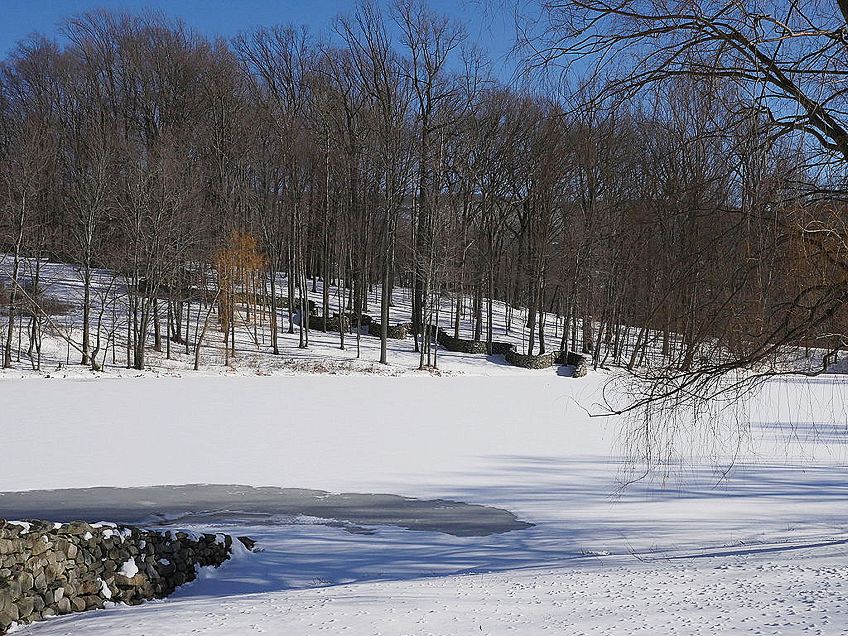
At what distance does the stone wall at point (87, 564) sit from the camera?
5766mm

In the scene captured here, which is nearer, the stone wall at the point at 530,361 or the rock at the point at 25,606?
the rock at the point at 25,606

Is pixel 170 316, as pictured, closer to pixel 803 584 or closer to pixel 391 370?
pixel 391 370

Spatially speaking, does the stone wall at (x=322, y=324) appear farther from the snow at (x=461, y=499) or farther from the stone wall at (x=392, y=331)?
the snow at (x=461, y=499)

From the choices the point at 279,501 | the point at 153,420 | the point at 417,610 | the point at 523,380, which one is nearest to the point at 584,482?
the point at 279,501

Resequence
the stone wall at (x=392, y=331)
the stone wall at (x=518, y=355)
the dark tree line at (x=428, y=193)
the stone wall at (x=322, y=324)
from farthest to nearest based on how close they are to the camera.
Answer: the stone wall at (x=392, y=331), the stone wall at (x=322, y=324), the stone wall at (x=518, y=355), the dark tree line at (x=428, y=193)

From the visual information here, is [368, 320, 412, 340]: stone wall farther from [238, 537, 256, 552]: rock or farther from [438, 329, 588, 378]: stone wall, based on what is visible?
[238, 537, 256, 552]: rock

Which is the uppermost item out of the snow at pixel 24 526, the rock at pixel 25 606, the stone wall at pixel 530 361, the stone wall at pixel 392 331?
the stone wall at pixel 392 331

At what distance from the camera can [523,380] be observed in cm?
2931

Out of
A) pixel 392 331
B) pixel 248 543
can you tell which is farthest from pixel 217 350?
pixel 248 543

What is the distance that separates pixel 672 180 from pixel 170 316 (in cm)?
2737

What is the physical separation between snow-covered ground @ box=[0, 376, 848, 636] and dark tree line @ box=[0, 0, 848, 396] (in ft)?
4.78

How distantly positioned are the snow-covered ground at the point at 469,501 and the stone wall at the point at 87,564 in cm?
22

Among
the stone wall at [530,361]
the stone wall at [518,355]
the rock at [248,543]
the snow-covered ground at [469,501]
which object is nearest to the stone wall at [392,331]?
the stone wall at [518,355]

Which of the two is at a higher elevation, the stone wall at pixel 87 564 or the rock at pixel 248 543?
the stone wall at pixel 87 564
